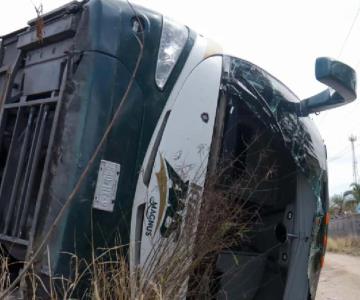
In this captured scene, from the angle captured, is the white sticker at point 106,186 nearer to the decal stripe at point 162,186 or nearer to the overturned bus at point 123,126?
the overturned bus at point 123,126

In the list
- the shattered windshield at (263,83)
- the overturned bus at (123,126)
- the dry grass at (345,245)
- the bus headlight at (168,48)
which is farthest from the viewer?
the dry grass at (345,245)

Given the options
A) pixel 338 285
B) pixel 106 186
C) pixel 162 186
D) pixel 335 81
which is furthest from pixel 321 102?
pixel 338 285

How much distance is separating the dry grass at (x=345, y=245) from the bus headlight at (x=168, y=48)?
22.2 metres

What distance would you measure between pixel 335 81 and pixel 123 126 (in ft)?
4.65

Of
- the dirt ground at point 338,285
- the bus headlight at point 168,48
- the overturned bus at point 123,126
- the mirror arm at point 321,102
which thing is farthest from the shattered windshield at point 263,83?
the dirt ground at point 338,285

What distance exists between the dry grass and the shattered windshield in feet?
70.4

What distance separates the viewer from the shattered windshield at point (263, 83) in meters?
3.76

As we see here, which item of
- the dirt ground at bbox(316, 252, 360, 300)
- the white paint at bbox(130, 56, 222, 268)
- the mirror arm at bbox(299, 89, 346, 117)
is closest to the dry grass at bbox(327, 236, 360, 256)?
the dirt ground at bbox(316, 252, 360, 300)

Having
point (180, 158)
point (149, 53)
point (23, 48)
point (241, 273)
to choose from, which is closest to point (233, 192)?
point (180, 158)

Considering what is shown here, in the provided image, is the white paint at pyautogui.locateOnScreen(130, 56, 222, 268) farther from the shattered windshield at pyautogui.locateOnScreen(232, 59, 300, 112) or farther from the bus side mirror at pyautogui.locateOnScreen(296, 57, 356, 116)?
the bus side mirror at pyautogui.locateOnScreen(296, 57, 356, 116)

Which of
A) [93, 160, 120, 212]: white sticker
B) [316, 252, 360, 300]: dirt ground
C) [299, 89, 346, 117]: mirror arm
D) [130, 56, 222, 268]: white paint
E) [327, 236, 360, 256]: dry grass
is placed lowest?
[316, 252, 360, 300]: dirt ground

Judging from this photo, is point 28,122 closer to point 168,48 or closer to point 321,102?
point 168,48

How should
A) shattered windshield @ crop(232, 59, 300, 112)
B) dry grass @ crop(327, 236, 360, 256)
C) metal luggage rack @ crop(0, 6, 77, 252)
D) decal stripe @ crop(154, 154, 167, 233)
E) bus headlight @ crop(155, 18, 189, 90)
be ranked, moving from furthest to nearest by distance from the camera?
dry grass @ crop(327, 236, 360, 256), shattered windshield @ crop(232, 59, 300, 112), bus headlight @ crop(155, 18, 189, 90), metal luggage rack @ crop(0, 6, 77, 252), decal stripe @ crop(154, 154, 167, 233)

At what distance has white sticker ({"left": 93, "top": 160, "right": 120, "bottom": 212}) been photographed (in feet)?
10.1
